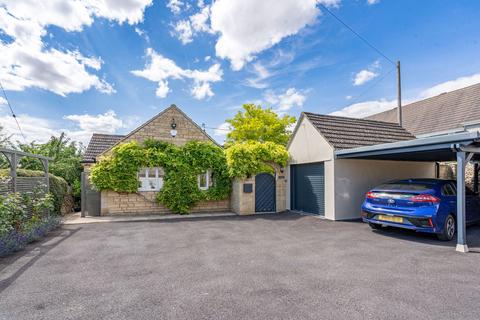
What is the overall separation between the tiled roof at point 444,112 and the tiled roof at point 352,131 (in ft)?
12.1

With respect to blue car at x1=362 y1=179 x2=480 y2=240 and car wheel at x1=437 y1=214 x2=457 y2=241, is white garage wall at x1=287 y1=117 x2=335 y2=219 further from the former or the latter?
car wheel at x1=437 y1=214 x2=457 y2=241

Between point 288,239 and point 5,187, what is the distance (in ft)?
27.1

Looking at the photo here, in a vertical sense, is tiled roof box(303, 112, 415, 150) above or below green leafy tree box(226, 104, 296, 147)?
below

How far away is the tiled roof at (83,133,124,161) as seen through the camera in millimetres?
13911

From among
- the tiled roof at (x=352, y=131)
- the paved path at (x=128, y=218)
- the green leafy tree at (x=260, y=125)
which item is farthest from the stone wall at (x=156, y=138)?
the green leafy tree at (x=260, y=125)

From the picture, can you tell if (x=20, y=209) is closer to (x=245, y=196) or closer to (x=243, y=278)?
(x=243, y=278)

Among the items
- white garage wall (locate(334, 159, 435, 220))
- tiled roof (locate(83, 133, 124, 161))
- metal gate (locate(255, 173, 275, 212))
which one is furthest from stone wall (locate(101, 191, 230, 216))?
white garage wall (locate(334, 159, 435, 220))

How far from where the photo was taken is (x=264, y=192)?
12.1 meters

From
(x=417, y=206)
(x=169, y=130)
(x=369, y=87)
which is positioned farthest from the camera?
(x=369, y=87)

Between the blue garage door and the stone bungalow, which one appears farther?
the stone bungalow

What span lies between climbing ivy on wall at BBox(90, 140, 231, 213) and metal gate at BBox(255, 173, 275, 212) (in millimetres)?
1614

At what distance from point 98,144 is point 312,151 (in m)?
12.9

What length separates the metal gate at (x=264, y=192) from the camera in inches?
473

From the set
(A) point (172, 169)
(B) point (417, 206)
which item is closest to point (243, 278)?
(B) point (417, 206)
